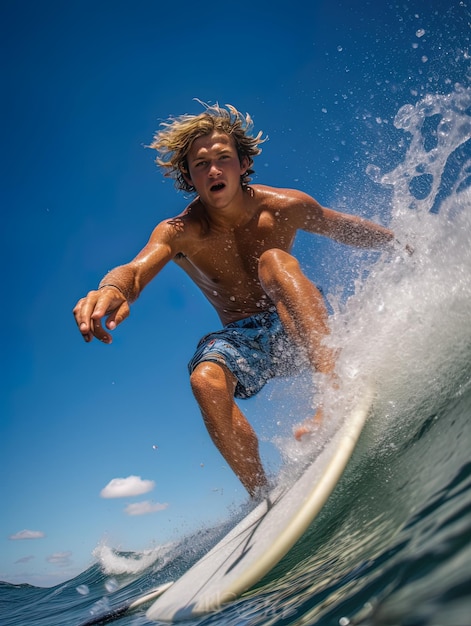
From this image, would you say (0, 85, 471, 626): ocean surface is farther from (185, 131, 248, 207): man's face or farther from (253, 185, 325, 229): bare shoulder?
(185, 131, 248, 207): man's face

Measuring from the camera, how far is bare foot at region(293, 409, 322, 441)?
8.08ft

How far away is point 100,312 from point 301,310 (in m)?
1.08

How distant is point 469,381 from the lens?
71.4 inches

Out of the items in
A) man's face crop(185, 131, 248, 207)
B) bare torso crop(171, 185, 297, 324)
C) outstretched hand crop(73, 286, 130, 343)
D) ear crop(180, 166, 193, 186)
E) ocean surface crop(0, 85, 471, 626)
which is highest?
ear crop(180, 166, 193, 186)

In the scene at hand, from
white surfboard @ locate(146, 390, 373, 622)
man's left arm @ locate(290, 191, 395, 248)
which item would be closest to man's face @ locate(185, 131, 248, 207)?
man's left arm @ locate(290, 191, 395, 248)

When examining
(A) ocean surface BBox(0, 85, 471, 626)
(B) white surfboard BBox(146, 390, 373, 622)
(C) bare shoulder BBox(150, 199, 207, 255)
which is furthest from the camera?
(C) bare shoulder BBox(150, 199, 207, 255)

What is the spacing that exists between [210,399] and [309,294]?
833 millimetres

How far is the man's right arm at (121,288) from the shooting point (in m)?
2.29

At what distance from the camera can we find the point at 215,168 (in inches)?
140

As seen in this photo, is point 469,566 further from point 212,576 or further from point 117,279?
point 117,279

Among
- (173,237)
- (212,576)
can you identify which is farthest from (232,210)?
(212,576)

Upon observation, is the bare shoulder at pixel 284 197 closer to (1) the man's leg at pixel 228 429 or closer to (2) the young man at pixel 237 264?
(2) the young man at pixel 237 264

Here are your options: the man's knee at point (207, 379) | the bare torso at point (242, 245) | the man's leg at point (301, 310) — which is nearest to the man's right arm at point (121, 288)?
the bare torso at point (242, 245)

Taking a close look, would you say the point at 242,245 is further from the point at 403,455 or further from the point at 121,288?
the point at 403,455
